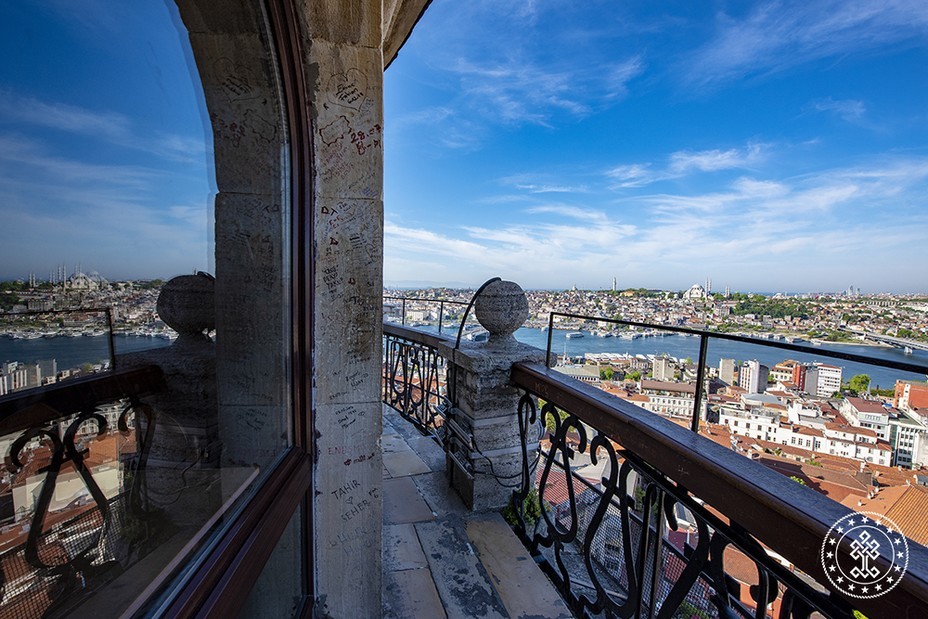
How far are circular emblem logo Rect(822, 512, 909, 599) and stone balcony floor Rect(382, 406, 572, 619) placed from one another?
1.38 metres

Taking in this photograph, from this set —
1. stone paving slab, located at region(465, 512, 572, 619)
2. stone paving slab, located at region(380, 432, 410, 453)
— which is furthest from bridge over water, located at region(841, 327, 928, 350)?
stone paving slab, located at region(380, 432, 410, 453)

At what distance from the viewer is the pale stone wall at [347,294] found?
4.84 feet

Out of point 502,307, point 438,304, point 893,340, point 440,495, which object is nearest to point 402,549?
point 440,495

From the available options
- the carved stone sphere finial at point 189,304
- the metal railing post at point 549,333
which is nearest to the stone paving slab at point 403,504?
the metal railing post at point 549,333

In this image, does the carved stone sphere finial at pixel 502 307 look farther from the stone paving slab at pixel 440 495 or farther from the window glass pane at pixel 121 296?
the window glass pane at pixel 121 296

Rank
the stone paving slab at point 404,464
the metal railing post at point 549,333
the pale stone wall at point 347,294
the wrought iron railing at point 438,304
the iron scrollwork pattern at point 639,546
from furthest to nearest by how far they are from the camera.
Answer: the wrought iron railing at point 438,304 < the stone paving slab at point 404,464 < the metal railing post at point 549,333 < the pale stone wall at point 347,294 < the iron scrollwork pattern at point 639,546

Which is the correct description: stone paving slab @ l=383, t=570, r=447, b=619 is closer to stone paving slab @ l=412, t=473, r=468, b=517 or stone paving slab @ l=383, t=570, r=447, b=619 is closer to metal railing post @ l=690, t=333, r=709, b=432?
stone paving slab @ l=412, t=473, r=468, b=517

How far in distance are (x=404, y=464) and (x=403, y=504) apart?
610 millimetres

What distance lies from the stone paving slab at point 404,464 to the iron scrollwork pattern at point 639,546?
3.26 feet

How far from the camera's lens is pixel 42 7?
539 millimetres

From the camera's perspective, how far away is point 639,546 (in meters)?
1.40

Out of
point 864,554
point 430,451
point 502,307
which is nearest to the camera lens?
point 864,554

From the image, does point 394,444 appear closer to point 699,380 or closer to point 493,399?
point 493,399

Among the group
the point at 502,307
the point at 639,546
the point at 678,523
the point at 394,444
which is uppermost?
the point at 502,307
